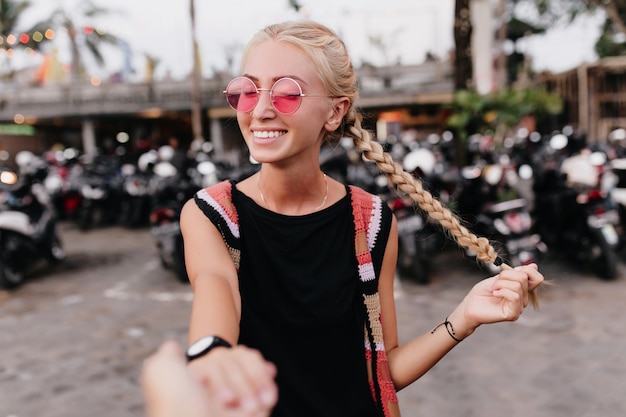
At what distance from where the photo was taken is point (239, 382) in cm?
59

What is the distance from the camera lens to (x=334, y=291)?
1.29 m

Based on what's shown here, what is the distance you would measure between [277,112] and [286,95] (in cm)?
4

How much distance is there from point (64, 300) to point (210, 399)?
222 inches

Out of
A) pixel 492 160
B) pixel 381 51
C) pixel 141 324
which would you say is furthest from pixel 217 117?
pixel 141 324

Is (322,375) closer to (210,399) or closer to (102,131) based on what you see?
(210,399)

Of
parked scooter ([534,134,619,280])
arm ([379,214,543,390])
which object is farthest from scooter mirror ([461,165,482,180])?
arm ([379,214,543,390])

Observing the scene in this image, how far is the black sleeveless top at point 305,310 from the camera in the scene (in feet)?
4.14

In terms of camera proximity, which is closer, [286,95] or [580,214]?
[286,95]

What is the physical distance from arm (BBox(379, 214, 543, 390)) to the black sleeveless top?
0.11 metres

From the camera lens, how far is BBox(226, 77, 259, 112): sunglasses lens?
1.23 meters

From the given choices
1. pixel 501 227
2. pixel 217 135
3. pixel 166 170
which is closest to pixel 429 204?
pixel 501 227

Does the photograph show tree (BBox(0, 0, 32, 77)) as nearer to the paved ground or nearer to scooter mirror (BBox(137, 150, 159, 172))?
scooter mirror (BBox(137, 150, 159, 172))

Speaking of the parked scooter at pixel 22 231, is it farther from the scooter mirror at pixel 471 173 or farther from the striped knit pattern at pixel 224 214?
the striped knit pattern at pixel 224 214

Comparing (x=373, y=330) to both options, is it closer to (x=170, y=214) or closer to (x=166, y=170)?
(x=170, y=214)
